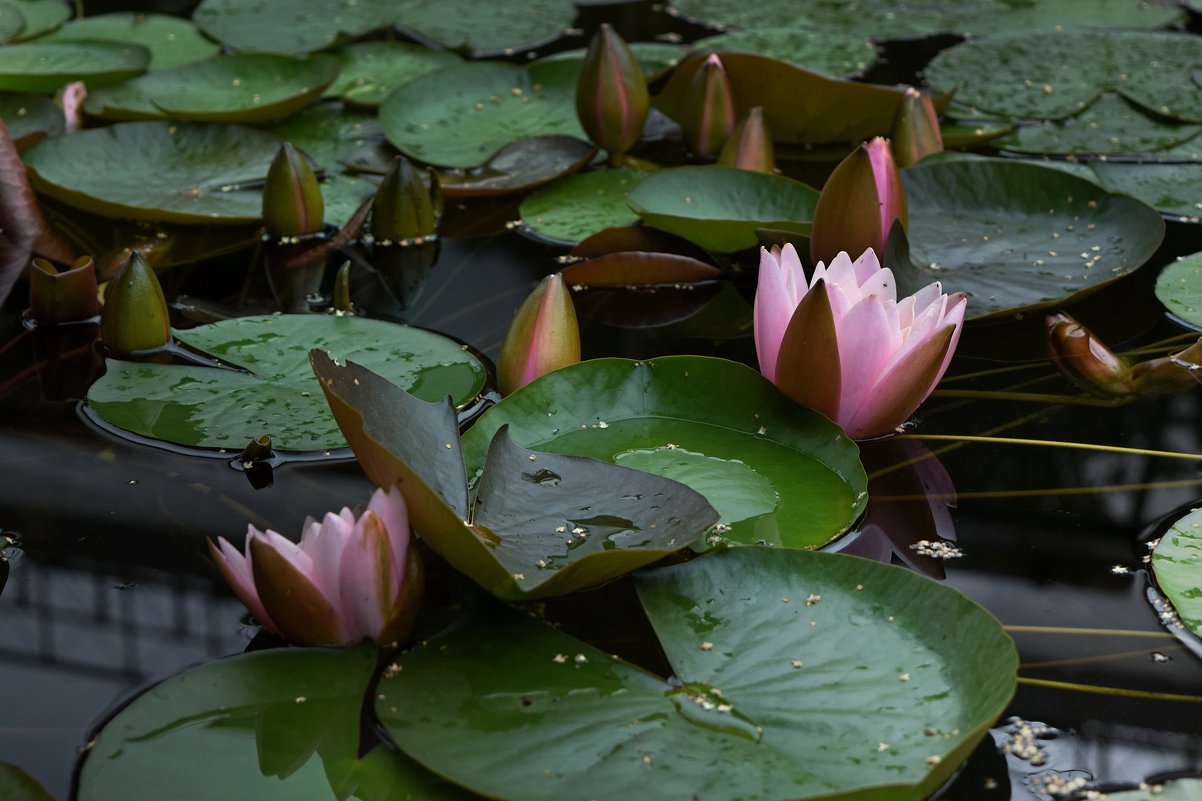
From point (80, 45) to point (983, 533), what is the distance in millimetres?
2860

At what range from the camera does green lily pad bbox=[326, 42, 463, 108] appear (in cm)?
303

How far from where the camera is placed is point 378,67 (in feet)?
10.5

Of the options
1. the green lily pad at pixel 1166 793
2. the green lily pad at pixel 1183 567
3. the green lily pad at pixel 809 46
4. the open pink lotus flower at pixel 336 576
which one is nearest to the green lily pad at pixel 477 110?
the green lily pad at pixel 809 46

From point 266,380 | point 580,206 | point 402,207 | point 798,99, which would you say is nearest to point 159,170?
point 402,207

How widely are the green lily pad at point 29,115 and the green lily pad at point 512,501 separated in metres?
1.73

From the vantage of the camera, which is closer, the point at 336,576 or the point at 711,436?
the point at 336,576

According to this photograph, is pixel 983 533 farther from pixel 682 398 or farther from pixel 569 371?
pixel 569 371

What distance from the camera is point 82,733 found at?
45.6 inches

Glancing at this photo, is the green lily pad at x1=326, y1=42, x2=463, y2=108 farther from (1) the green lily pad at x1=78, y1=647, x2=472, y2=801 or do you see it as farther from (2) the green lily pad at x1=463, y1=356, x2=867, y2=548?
(1) the green lily pad at x1=78, y1=647, x2=472, y2=801

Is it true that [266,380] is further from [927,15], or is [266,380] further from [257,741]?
[927,15]

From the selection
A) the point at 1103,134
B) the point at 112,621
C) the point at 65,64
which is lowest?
the point at 112,621

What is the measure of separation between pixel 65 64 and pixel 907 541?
8.82 feet

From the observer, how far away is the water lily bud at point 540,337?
1647 millimetres

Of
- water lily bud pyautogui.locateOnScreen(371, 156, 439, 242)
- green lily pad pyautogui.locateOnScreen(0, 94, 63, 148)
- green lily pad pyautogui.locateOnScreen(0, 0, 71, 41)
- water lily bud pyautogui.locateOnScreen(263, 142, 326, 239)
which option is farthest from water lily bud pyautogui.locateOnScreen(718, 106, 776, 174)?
green lily pad pyautogui.locateOnScreen(0, 0, 71, 41)
